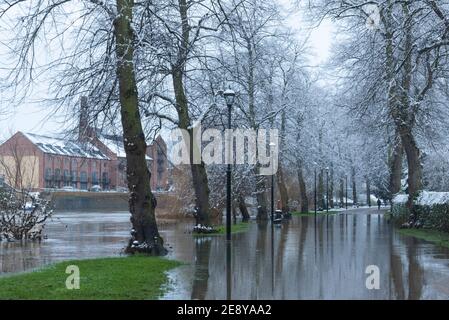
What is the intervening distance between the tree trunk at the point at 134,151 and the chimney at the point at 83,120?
210 cm

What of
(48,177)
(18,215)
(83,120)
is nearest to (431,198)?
(83,120)

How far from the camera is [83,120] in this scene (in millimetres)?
20594

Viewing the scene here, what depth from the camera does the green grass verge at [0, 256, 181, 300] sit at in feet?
36.7

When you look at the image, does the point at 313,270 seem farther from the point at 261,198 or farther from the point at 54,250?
the point at 261,198

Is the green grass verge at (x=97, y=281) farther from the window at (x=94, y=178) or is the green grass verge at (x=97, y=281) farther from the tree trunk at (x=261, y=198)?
the window at (x=94, y=178)

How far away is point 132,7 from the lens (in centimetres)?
1759

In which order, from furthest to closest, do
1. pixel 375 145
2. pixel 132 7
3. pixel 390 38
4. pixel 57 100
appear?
pixel 375 145 < pixel 390 38 < pixel 57 100 < pixel 132 7

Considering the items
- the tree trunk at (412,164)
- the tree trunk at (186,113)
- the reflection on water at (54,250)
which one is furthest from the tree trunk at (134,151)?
the tree trunk at (412,164)

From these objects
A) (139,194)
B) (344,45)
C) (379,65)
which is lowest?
(139,194)

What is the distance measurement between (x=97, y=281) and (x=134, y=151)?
242 inches
